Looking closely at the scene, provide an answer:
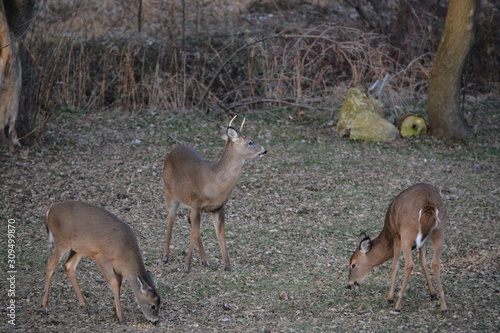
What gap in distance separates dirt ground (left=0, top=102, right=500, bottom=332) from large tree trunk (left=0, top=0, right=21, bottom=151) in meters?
0.46

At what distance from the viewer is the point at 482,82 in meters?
15.8

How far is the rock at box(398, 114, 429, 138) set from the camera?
1209 cm

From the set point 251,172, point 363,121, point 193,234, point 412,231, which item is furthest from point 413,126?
point 412,231

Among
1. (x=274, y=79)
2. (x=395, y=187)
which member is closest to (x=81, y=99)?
(x=274, y=79)

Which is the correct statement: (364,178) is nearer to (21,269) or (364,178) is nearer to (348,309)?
(348,309)

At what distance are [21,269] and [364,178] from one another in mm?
5180

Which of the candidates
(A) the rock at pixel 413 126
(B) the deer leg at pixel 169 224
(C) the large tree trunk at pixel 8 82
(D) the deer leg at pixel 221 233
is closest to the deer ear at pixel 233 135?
(D) the deer leg at pixel 221 233

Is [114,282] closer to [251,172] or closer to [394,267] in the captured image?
[394,267]

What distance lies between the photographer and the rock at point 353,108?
39.8ft

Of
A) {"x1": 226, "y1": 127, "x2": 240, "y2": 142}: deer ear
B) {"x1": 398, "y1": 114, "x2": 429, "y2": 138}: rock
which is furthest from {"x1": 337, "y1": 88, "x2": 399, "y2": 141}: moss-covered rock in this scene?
{"x1": 226, "y1": 127, "x2": 240, "y2": 142}: deer ear

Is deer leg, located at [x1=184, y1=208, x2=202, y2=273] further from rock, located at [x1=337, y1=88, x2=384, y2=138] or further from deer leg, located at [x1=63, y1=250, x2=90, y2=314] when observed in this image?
rock, located at [x1=337, y1=88, x2=384, y2=138]

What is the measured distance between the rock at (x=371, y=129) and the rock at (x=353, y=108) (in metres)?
0.12

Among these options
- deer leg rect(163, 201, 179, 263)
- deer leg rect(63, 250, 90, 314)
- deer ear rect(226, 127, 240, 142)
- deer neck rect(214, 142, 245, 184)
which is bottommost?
deer leg rect(163, 201, 179, 263)

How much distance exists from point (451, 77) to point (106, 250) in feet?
27.0
